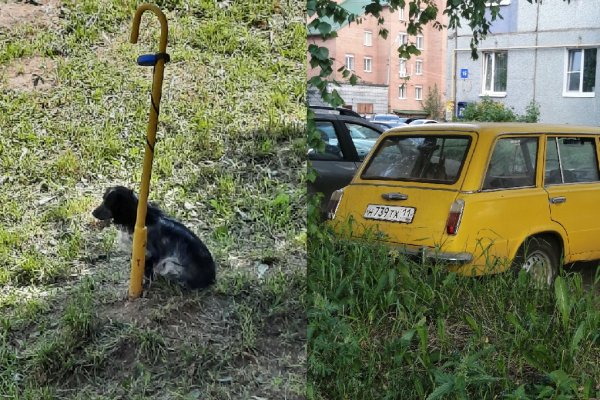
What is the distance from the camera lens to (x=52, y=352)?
212 cm

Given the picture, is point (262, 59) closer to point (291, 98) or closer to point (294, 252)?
point (291, 98)

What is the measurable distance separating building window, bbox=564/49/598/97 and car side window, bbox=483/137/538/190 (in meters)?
0.20

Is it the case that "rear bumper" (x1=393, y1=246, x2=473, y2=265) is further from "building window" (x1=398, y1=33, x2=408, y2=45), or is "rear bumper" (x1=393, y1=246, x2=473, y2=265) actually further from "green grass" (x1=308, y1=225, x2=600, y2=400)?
"building window" (x1=398, y1=33, x2=408, y2=45)

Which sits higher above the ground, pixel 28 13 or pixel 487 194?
pixel 28 13

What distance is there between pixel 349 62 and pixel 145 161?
658 mm

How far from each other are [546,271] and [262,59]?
1.04m

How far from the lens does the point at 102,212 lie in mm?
2174

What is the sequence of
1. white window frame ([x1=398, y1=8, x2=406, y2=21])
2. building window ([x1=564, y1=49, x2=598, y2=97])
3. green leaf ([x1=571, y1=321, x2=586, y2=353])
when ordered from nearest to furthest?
1. building window ([x1=564, y1=49, x2=598, y2=97])
2. green leaf ([x1=571, y1=321, x2=586, y2=353])
3. white window frame ([x1=398, y1=8, x2=406, y2=21])

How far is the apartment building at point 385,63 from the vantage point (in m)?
2.25

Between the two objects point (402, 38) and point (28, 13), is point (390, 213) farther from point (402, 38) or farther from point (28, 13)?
point (28, 13)

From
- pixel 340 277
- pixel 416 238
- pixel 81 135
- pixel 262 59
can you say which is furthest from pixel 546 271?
pixel 81 135

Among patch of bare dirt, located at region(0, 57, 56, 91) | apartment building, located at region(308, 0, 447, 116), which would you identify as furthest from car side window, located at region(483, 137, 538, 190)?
patch of bare dirt, located at region(0, 57, 56, 91)

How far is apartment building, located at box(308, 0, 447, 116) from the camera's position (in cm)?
225

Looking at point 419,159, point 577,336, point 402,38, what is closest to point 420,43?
point 402,38
